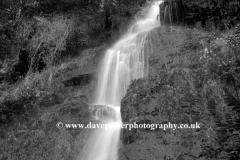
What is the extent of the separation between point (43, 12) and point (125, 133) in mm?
8788

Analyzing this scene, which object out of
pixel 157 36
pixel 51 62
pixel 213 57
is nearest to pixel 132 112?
pixel 213 57

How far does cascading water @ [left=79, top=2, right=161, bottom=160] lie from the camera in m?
6.93

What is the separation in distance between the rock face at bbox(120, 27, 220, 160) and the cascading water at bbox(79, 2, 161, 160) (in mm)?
740

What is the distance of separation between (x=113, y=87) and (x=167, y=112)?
3.11 metres

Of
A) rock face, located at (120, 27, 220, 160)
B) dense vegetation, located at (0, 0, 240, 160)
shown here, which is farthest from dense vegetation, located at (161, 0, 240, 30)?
rock face, located at (120, 27, 220, 160)

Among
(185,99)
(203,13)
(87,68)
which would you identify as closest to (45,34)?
(87,68)

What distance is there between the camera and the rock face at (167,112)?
5.43 meters

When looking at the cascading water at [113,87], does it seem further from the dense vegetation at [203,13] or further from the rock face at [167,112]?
the dense vegetation at [203,13]

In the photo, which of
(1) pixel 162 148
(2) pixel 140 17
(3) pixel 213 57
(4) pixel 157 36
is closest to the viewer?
(1) pixel 162 148

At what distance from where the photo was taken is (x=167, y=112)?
612cm

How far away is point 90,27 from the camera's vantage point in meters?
11.7

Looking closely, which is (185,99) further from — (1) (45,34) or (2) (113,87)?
(1) (45,34)

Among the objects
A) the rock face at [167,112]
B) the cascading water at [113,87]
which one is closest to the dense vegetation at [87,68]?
the rock face at [167,112]

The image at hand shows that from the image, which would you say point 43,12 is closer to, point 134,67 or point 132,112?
point 134,67
